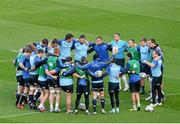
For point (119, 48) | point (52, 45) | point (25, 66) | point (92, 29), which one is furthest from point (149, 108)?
point (92, 29)

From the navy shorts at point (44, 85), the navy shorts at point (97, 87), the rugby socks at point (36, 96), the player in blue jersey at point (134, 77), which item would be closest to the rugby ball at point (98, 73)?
the navy shorts at point (97, 87)

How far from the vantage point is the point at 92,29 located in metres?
41.5

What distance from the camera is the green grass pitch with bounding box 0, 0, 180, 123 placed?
25.1 m

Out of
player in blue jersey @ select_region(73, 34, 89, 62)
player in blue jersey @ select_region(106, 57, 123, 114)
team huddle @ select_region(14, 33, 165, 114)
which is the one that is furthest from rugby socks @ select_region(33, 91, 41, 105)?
player in blue jersey @ select_region(73, 34, 89, 62)

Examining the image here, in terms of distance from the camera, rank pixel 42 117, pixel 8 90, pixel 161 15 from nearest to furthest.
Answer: pixel 42 117 → pixel 8 90 → pixel 161 15

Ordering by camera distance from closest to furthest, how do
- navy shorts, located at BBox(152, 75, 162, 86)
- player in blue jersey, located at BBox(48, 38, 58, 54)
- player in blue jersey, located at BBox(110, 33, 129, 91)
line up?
player in blue jersey, located at BBox(48, 38, 58, 54)
navy shorts, located at BBox(152, 75, 162, 86)
player in blue jersey, located at BBox(110, 33, 129, 91)

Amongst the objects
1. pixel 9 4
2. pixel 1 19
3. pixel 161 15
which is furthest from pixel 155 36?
pixel 9 4

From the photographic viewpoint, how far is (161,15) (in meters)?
46.7

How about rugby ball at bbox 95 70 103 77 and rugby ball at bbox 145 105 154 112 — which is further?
rugby ball at bbox 145 105 154 112

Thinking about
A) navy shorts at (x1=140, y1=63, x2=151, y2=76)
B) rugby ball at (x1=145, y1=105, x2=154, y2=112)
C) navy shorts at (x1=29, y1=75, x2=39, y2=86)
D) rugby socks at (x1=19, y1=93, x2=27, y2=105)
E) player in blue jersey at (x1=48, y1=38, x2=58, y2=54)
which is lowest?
rugby ball at (x1=145, y1=105, x2=154, y2=112)

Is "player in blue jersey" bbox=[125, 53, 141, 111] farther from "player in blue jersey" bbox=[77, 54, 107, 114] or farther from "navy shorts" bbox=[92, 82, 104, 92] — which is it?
"navy shorts" bbox=[92, 82, 104, 92]

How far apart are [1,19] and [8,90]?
16.2 meters

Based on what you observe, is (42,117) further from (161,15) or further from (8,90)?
(161,15)

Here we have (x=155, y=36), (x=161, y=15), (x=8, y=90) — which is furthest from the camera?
(x=161, y=15)
